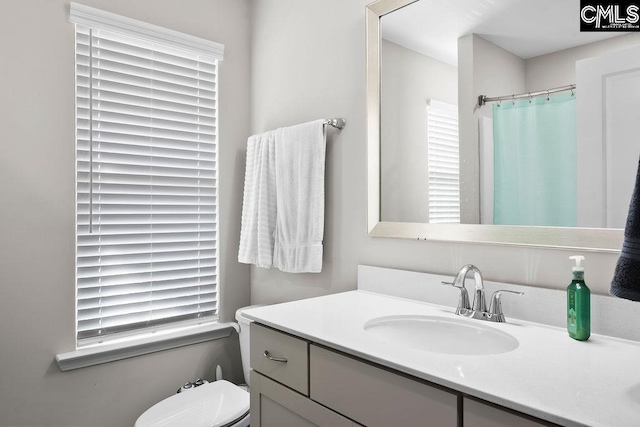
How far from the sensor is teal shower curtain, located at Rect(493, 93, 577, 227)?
110cm

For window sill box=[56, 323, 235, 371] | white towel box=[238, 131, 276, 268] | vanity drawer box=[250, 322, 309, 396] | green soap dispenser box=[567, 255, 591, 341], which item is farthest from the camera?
white towel box=[238, 131, 276, 268]

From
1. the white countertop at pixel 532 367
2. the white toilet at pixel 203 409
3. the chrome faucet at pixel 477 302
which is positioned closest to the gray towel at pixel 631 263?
the white countertop at pixel 532 367

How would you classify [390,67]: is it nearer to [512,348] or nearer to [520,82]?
[520,82]

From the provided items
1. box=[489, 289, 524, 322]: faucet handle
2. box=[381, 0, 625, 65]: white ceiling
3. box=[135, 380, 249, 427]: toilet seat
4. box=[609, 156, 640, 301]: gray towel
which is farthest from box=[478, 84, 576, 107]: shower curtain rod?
box=[135, 380, 249, 427]: toilet seat

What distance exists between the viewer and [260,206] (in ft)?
6.29

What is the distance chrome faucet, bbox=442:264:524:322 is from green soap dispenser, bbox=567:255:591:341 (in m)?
0.18

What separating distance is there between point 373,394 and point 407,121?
0.99 meters

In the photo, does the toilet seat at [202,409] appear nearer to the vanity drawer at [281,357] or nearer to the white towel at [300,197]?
the vanity drawer at [281,357]

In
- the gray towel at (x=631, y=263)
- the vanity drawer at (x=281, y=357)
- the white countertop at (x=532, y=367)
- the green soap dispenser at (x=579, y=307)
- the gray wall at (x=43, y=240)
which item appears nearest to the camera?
the white countertop at (x=532, y=367)

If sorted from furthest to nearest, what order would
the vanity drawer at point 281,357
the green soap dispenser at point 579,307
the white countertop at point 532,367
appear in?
the vanity drawer at point 281,357
the green soap dispenser at point 579,307
the white countertop at point 532,367

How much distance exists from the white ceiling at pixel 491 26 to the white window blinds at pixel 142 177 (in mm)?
1085

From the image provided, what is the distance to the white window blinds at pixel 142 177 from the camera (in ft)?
5.82

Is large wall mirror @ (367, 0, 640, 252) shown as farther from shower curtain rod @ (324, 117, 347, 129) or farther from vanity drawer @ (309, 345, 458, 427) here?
vanity drawer @ (309, 345, 458, 427)

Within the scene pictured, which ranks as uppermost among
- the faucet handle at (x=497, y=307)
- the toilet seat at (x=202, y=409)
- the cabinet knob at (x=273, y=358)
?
the faucet handle at (x=497, y=307)
